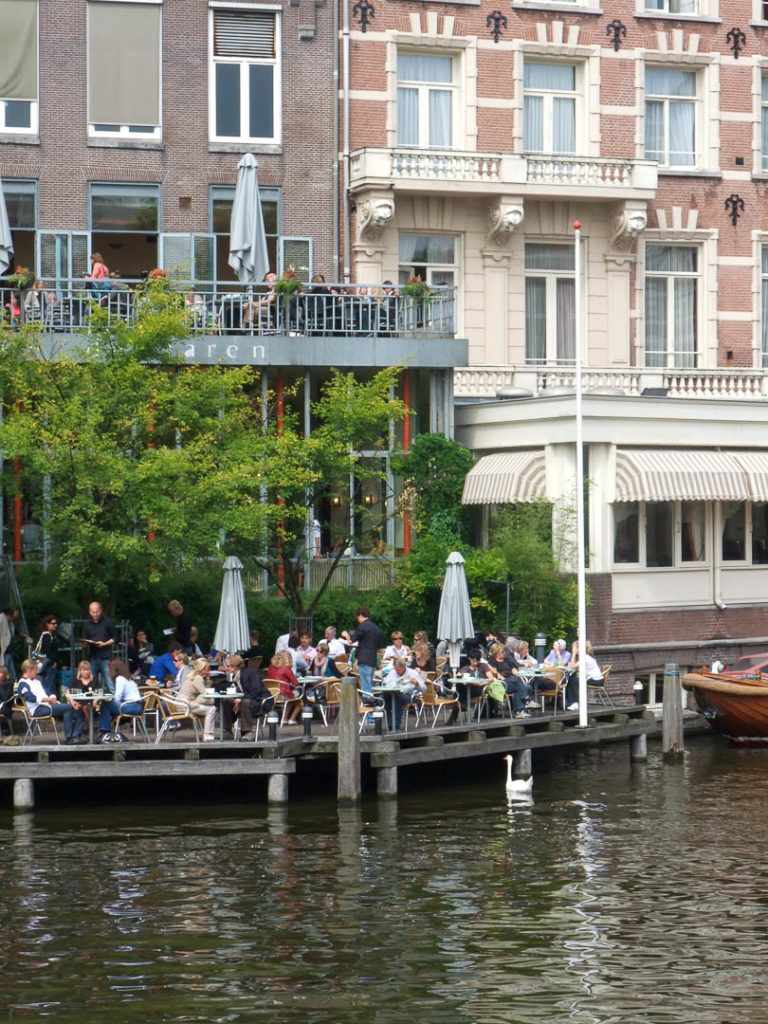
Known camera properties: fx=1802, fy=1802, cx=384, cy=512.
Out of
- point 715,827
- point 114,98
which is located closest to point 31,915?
point 715,827

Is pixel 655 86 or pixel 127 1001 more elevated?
pixel 655 86

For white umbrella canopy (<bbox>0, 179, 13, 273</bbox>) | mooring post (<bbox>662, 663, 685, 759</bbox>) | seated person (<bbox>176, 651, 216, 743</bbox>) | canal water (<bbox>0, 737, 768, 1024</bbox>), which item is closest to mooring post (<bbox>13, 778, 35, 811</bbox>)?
canal water (<bbox>0, 737, 768, 1024</bbox>)

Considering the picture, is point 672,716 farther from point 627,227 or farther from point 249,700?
point 627,227

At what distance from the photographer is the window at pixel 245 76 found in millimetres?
39344

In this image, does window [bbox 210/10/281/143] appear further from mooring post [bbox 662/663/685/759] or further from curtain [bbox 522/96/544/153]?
mooring post [bbox 662/663/685/759]

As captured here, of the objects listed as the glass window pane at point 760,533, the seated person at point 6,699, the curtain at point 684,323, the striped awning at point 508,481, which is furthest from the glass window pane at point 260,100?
the seated person at point 6,699

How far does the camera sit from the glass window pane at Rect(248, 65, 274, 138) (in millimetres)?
39531

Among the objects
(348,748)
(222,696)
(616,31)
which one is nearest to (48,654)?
(222,696)

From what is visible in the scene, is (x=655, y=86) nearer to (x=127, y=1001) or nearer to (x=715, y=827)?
(x=715, y=827)

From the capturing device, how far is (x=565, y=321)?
41.7 m

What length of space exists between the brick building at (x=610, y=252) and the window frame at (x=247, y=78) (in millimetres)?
1665

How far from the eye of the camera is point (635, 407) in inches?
1414

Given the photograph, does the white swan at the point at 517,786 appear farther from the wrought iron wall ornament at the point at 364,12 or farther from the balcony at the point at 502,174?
the wrought iron wall ornament at the point at 364,12

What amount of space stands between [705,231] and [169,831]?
23.3 m
